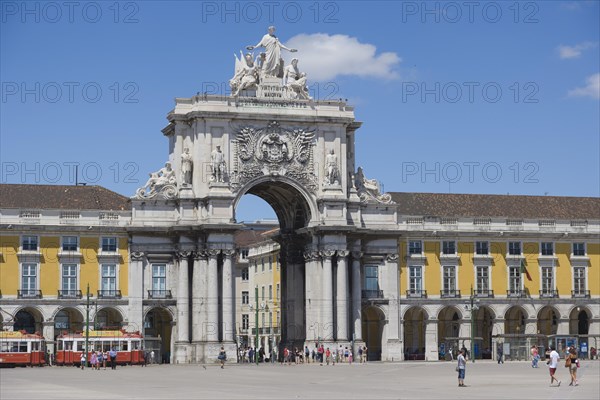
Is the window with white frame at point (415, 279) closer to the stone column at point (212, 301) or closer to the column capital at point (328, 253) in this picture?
the column capital at point (328, 253)

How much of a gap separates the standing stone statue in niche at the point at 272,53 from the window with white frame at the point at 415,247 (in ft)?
58.1

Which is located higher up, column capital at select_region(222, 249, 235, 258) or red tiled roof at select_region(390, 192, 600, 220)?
red tiled roof at select_region(390, 192, 600, 220)

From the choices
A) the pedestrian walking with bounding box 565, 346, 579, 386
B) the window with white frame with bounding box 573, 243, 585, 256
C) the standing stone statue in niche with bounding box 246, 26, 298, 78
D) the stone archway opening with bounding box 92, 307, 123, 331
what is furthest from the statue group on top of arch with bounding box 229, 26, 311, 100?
the pedestrian walking with bounding box 565, 346, 579, 386

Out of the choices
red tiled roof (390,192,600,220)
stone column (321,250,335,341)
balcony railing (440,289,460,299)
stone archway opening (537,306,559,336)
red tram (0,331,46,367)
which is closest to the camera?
red tram (0,331,46,367)

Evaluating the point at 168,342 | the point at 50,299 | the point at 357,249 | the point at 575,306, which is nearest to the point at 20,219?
the point at 50,299

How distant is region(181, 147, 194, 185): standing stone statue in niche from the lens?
4225 inches

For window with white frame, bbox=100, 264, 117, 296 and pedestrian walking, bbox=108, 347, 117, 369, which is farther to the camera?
window with white frame, bbox=100, 264, 117, 296

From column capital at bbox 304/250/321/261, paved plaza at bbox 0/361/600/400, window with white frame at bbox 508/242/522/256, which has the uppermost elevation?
window with white frame at bbox 508/242/522/256

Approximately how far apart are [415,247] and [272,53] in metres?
19.9

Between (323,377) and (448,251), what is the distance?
4124 cm

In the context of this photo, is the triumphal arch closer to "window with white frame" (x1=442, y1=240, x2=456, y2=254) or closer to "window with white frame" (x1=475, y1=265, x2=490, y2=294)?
"window with white frame" (x1=442, y1=240, x2=456, y2=254)

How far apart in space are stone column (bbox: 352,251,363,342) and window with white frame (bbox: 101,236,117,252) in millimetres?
18717

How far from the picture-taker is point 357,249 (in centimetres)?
11131

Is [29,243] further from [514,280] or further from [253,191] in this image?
[514,280]
